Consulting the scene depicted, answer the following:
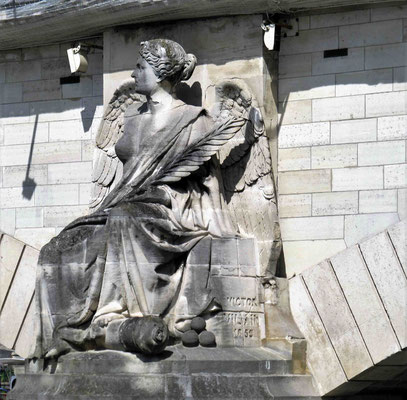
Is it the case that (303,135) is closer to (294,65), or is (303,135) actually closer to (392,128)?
(294,65)

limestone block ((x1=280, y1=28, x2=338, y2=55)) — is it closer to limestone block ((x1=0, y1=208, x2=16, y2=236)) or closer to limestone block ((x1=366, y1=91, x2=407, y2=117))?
limestone block ((x1=366, y1=91, x2=407, y2=117))

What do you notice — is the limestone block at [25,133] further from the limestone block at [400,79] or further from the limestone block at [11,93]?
the limestone block at [400,79]

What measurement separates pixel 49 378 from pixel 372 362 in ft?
8.17

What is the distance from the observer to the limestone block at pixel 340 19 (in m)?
11.9

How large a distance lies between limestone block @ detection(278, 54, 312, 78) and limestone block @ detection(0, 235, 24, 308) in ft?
9.76

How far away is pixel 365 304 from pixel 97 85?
3.28 meters

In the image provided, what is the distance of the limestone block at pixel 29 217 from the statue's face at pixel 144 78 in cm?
200

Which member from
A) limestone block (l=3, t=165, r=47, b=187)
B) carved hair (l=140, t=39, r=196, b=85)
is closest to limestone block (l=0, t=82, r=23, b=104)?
limestone block (l=3, t=165, r=47, b=187)

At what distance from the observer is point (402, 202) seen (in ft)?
37.8

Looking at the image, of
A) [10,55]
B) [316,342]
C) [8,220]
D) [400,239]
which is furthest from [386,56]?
[8,220]

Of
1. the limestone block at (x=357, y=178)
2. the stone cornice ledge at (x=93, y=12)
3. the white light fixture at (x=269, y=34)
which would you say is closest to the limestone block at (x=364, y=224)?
the limestone block at (x=357, y=178)

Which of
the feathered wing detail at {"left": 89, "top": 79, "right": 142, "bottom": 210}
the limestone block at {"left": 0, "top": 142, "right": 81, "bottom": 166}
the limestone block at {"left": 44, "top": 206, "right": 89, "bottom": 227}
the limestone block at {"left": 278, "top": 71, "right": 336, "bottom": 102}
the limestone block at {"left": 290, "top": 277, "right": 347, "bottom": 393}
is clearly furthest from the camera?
the limestone block at {"left": 0, "top": 142, "right": 81, "bottom": 166}

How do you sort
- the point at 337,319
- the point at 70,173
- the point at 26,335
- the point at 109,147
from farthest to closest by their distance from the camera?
the point at 26,335 → the point at 70,173 → the point at 109,147 → the point at 337,319

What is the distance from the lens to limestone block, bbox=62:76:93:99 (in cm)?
1314
